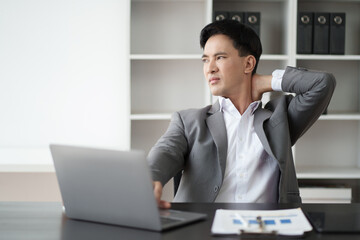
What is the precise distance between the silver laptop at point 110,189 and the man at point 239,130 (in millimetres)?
457

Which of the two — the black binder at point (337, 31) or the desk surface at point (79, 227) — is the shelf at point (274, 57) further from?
the desk surface at point (79, 227)

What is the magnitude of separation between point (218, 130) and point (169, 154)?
252 millimetres

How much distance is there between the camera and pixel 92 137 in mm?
3451

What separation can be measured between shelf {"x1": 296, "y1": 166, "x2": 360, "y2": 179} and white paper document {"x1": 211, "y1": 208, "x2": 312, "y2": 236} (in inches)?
69.9

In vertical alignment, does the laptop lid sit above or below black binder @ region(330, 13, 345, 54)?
below

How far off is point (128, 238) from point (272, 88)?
1.15 metres

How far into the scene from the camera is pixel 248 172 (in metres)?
1.91

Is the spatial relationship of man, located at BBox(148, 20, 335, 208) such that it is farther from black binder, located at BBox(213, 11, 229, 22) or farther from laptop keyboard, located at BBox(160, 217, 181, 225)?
black binder, located at BBox(213, 11, 229, 22)

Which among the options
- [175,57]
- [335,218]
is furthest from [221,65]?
[175,57]

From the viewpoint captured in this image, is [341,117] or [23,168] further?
[341,117]

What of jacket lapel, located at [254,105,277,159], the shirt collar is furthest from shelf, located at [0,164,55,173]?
jacket lapel, located at [254,105,277,159]

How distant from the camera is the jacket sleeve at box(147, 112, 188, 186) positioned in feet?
5.58

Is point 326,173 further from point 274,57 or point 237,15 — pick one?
point 237,15

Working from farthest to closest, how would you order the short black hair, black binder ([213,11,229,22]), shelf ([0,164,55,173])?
black binder ([213,11,229,22]) < shelf ([0,164,55,173]) < the short black hair
